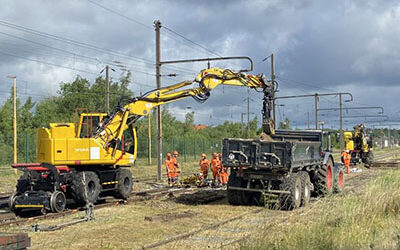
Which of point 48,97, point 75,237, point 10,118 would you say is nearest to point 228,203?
point 75,237

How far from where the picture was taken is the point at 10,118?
4562 centimetres

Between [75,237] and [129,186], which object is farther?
[129,186]

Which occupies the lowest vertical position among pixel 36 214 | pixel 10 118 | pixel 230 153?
pixel 36 214

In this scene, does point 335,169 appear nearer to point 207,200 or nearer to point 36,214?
point 207,200

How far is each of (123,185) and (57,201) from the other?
140 inches

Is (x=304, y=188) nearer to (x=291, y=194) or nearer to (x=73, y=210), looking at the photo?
(x=291, y=194)

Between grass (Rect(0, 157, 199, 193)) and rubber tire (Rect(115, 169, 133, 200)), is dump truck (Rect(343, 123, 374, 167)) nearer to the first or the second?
grass (Rect(0, 157, 199, 193))

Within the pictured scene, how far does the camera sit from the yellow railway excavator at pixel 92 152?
49.6ft

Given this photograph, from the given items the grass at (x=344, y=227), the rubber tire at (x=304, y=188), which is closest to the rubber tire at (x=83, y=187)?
the rubber tire at (x=304, y=188)

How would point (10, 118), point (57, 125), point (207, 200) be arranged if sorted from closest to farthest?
1. point (57, 125)
2. point (207, 200)
3. point (10, 118)

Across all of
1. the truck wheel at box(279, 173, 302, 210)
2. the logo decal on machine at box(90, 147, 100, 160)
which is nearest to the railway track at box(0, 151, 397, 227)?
the logo decal on machine at box(90, 147, 100, 160)

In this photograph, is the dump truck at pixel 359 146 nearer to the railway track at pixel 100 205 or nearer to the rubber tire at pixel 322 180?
the railway track at pixel 100 205

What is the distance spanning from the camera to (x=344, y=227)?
8984mm

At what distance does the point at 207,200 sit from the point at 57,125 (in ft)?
18.6
